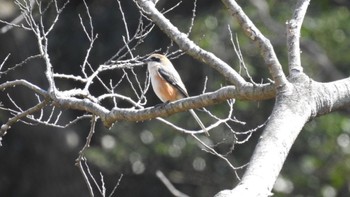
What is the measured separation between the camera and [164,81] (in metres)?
7.56

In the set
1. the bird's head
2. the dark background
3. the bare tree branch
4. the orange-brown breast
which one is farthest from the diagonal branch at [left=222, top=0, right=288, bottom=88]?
the dark background

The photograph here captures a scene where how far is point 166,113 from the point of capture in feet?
16.7

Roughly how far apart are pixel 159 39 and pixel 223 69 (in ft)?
28.1

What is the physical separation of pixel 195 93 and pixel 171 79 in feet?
20.4

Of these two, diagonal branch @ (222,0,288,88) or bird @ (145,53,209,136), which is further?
bird @ (145,53,209,136)

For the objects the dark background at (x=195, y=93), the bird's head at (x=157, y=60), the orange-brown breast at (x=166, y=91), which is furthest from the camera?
the dark background at (x=195, y=93)

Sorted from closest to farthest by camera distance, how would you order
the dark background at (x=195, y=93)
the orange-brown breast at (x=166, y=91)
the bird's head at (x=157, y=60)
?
the orange-brown breast at (x=166, y=91)
the bird's head at (x=157, y=60)
the dark background at (x=195, y=93)

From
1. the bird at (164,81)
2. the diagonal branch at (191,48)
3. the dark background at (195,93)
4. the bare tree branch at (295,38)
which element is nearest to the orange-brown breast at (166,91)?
the bird at (164,81)

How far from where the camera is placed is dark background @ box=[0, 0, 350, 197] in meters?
13.0

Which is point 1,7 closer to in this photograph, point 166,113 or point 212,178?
point 212,178

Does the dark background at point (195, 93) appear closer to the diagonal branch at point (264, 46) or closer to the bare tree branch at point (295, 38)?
the bare tree branch at point (295, 38)

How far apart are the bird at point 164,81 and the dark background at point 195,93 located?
4952 mm

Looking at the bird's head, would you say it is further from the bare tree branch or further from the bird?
the bare tree branch

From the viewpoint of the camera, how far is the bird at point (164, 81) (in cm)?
753
